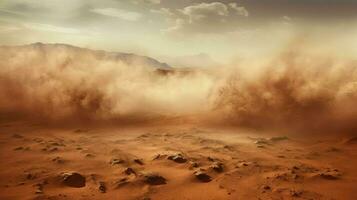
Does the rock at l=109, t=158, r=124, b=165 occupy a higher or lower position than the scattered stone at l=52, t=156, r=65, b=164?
lower

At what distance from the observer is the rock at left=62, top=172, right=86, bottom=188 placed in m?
7.18

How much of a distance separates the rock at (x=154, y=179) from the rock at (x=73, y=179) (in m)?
1.33

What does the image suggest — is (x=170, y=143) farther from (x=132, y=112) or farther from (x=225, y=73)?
(x=225, y=73)

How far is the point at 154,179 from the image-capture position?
736 centimetres

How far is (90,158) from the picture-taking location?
8.88 meters

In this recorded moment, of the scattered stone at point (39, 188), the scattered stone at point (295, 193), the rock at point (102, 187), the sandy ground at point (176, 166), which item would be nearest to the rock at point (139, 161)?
the sandy ground at point (176, 166)

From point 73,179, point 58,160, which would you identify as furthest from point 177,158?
point 58,160

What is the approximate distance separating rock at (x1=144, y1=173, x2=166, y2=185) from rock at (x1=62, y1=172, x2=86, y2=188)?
133 cm

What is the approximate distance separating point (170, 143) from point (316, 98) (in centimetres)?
684

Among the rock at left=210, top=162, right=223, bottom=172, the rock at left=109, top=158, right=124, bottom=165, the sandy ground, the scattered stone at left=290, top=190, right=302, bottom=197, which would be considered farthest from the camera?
the rock at left=109, top=158, right=124, bottom=165

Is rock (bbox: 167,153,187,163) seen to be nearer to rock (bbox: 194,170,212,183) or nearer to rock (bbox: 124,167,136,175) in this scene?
rock (bbox: 194,170,212,183)

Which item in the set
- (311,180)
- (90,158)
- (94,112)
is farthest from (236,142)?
(94,112)

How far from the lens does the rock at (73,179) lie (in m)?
7.18

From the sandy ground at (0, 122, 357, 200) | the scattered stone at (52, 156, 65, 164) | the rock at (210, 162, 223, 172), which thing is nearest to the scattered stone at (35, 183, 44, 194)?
the sandy ground at (0, 122, 357, 200)
